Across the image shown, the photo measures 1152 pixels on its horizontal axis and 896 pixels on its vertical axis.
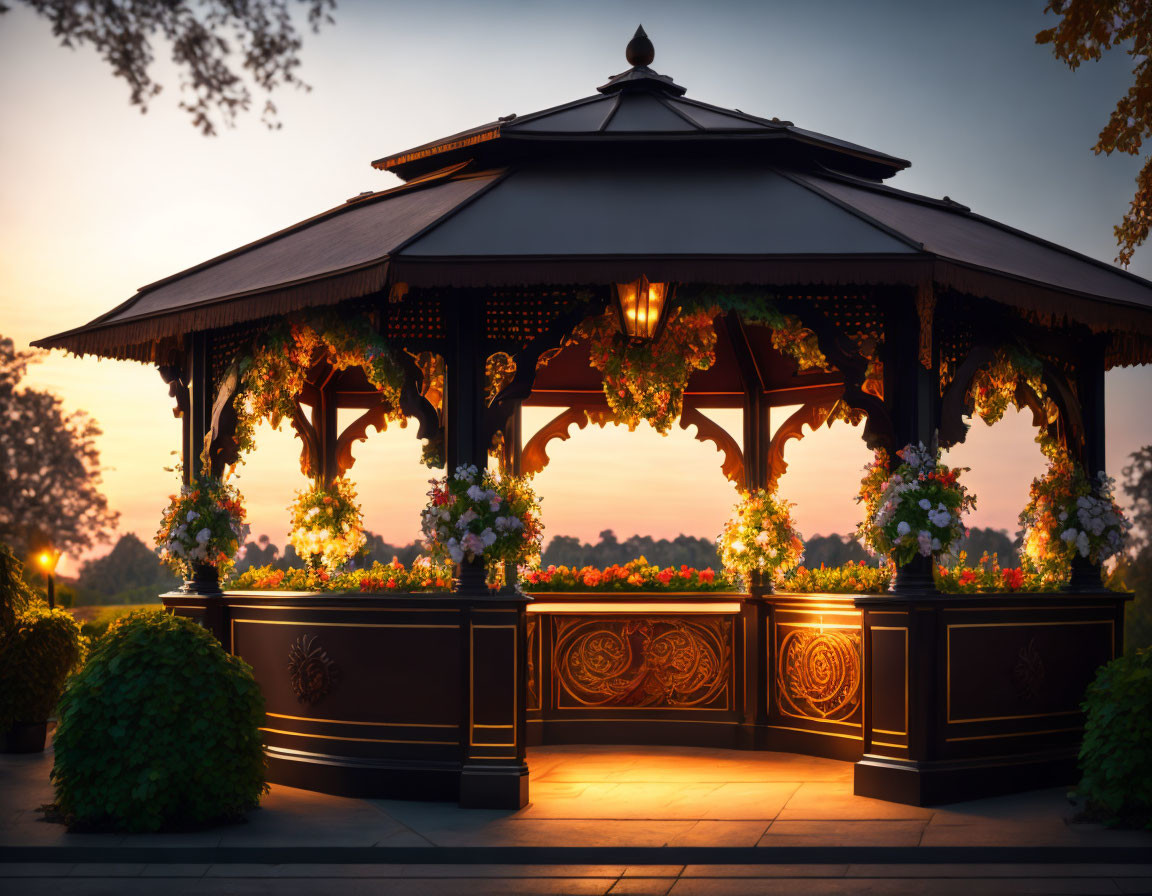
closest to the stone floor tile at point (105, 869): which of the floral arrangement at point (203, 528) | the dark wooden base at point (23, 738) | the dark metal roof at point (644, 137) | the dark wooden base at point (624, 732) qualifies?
the floral arrangement at point (203, 528)

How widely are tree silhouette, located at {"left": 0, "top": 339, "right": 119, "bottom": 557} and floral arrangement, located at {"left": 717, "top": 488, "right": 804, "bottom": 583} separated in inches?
766

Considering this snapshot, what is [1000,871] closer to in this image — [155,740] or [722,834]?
[722,834]

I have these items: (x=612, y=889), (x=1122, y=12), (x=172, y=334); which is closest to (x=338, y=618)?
(x=172, y=334)

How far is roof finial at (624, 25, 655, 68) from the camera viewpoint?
12.1 m

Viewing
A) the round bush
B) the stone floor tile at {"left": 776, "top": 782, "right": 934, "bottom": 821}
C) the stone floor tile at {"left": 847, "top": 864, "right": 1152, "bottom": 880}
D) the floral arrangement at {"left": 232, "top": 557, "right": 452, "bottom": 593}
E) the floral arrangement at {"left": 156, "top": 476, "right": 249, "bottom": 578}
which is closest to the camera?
the stone floor tile at {"left": 847, "top": 864, "right": 1152, "bottom": 880}

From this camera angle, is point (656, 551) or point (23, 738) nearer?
point (23, 738)

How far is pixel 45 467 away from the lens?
2834cm

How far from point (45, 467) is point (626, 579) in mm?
19637

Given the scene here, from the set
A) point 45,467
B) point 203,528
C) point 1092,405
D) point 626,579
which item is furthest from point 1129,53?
point 45,467

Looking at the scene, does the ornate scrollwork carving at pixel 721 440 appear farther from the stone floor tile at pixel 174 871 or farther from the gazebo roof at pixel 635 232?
the stone floor tile at pixel 174 871

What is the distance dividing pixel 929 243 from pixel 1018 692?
127 inches

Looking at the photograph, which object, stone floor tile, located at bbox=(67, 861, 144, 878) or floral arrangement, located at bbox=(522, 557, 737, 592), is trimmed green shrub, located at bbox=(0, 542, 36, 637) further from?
stone floor tile, located at bbox=(67, 861, 144, 878)

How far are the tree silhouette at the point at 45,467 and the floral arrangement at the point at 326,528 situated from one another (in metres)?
16.8

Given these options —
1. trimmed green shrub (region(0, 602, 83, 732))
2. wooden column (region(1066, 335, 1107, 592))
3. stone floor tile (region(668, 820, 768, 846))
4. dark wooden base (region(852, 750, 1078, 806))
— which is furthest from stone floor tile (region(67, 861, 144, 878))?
wooden column (region(1066, 335, 1107, 592))
